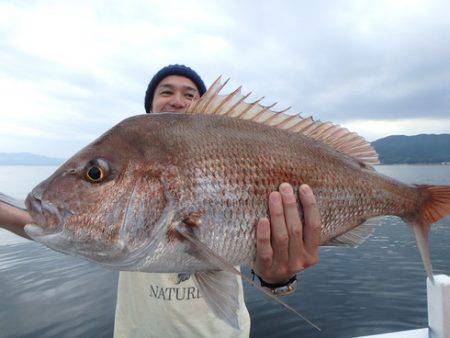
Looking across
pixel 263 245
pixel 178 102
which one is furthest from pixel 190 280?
pixel 178 102

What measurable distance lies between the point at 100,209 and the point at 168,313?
1.74 m

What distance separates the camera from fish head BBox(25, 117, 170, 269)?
1.90m

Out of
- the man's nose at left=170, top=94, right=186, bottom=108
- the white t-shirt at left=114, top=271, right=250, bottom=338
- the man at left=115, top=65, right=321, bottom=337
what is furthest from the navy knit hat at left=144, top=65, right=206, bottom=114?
the white t-shirt at left=114, top=271, right=250, bottom=338

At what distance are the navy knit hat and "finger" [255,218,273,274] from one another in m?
3.06

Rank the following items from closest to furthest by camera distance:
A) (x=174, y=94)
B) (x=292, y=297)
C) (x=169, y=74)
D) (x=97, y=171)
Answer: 1. (x=97, y=171)
2. (x=174, y=94)
3. (x=169, y=74)
4. (x=292, y=297)

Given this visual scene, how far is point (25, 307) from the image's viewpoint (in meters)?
12.1

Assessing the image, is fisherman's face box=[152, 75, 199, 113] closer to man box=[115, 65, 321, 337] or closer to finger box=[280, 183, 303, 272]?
man box=[115, 65, 321, 337]

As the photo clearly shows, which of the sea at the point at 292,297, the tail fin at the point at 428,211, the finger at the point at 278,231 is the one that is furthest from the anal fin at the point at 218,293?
the sea at the point at 292,297

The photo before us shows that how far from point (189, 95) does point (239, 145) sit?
7.95ft

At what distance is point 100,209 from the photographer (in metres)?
1.94

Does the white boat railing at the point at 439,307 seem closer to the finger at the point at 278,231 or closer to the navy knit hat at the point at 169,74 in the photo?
the finger at the point at 278,231

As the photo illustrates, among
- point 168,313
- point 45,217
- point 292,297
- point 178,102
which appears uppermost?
point 178,102

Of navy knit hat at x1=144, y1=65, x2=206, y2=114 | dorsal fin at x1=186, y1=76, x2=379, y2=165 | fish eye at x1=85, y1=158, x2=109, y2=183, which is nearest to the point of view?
fish eye at x1=85, y1=158, x2=109, y2=183

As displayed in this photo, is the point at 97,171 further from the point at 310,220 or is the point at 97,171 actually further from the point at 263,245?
the point at 310,220
